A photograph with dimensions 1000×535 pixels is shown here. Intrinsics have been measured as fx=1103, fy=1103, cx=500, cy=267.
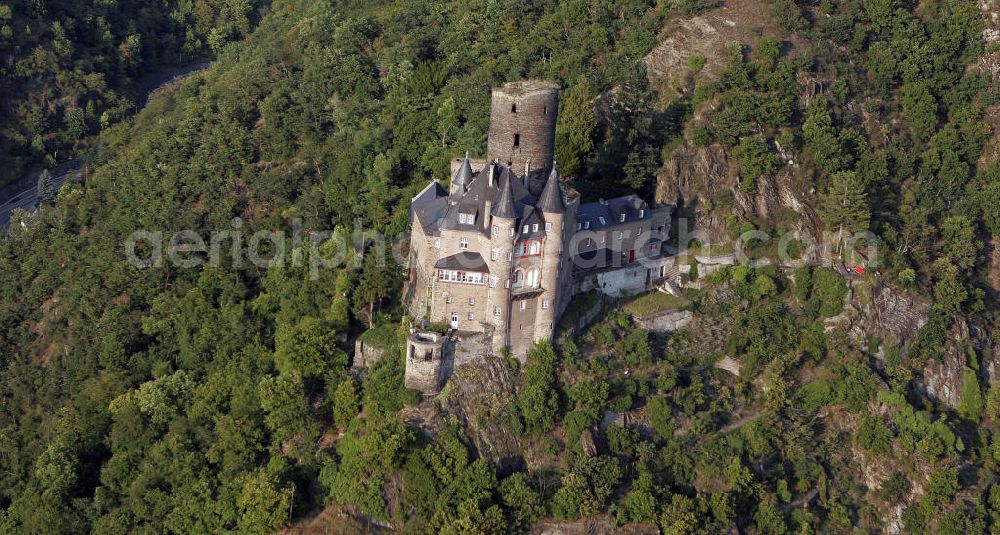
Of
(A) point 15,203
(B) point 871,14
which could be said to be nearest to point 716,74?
(B) point 871,14

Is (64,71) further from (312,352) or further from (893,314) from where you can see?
(893,314)

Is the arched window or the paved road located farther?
the paved road

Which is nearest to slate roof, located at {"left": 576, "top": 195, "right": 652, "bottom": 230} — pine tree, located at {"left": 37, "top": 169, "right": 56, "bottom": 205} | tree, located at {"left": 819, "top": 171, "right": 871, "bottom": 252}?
tree, located at {"left": 819, "top": 171, "right": 871, "bottom": 252}

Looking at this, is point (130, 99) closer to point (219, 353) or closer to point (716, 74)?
point (219, 353)

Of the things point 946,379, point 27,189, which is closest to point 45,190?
point 27,189

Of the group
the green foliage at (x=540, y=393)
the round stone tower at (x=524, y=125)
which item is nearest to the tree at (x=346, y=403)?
the green foliage at (x=540, y=393)

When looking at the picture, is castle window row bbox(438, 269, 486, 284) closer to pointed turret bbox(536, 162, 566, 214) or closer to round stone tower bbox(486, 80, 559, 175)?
pointed turret bbox(536, 162, 566, 214)
